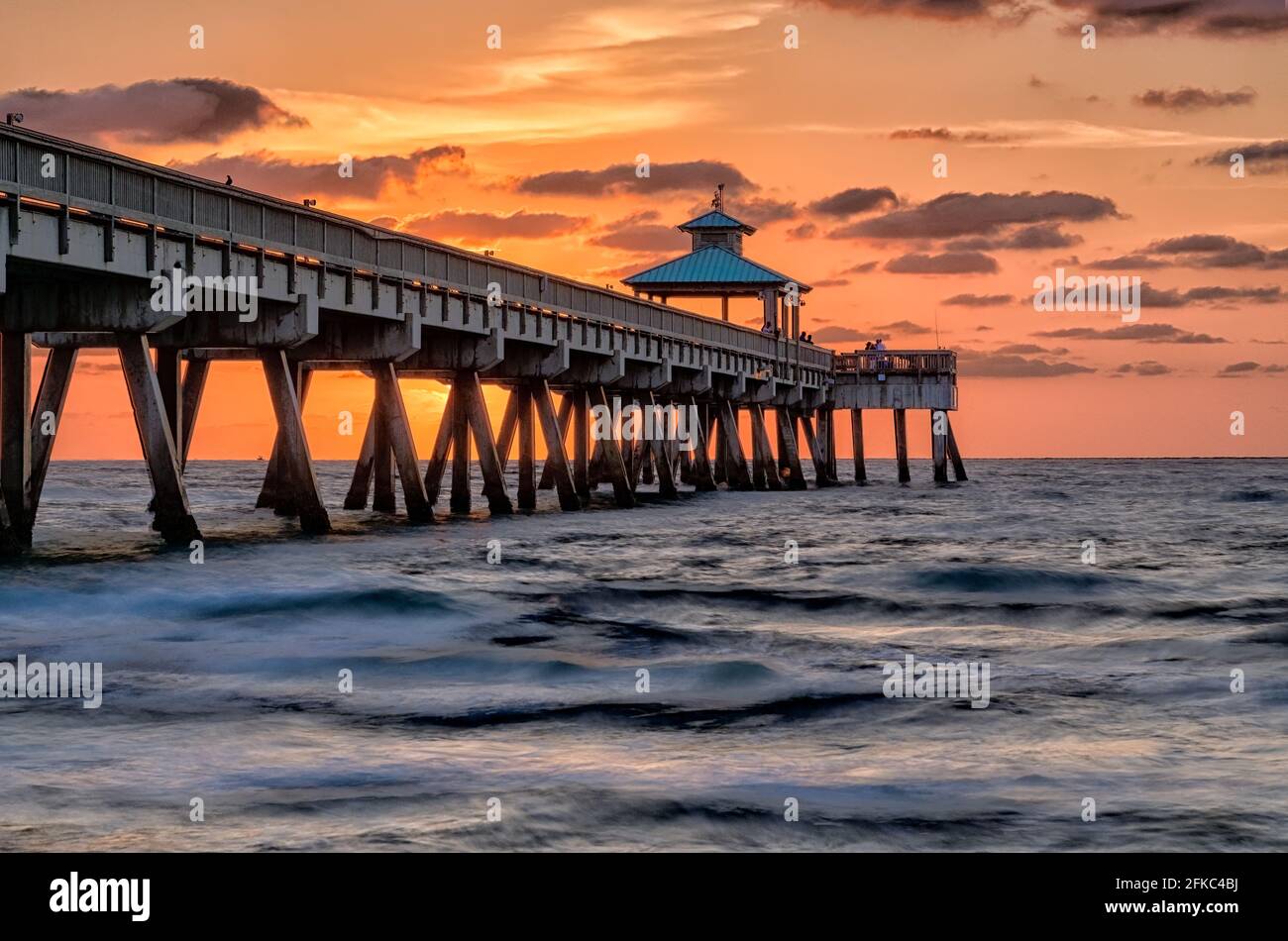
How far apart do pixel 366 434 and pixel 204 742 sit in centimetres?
3960

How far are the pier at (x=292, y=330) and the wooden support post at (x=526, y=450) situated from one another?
11cm

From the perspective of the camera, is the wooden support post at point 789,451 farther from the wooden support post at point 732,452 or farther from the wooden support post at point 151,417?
the wooden support post at point 151,417

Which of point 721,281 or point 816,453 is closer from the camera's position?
point 721,281

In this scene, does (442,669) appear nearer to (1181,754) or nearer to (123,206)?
(1181,754)

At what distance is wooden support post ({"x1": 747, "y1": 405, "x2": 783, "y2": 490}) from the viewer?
78.2 m

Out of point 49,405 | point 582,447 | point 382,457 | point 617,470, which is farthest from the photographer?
point 582,447

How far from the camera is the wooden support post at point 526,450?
5153 centimetres

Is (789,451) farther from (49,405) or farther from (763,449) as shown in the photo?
(49,405)

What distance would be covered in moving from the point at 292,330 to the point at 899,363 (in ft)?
189

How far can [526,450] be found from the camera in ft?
172

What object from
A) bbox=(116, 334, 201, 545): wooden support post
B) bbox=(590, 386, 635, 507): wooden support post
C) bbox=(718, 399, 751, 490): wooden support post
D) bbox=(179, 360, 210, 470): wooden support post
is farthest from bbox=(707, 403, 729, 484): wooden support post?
bbox=(116, 334, 201, 545): wooden support post

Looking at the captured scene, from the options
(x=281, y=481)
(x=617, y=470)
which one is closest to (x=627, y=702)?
(x=281, y=481)

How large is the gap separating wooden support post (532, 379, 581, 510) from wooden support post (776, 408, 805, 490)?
31436 mm

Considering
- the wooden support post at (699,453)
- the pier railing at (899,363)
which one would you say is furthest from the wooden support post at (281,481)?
the pier railing at (899,363)
